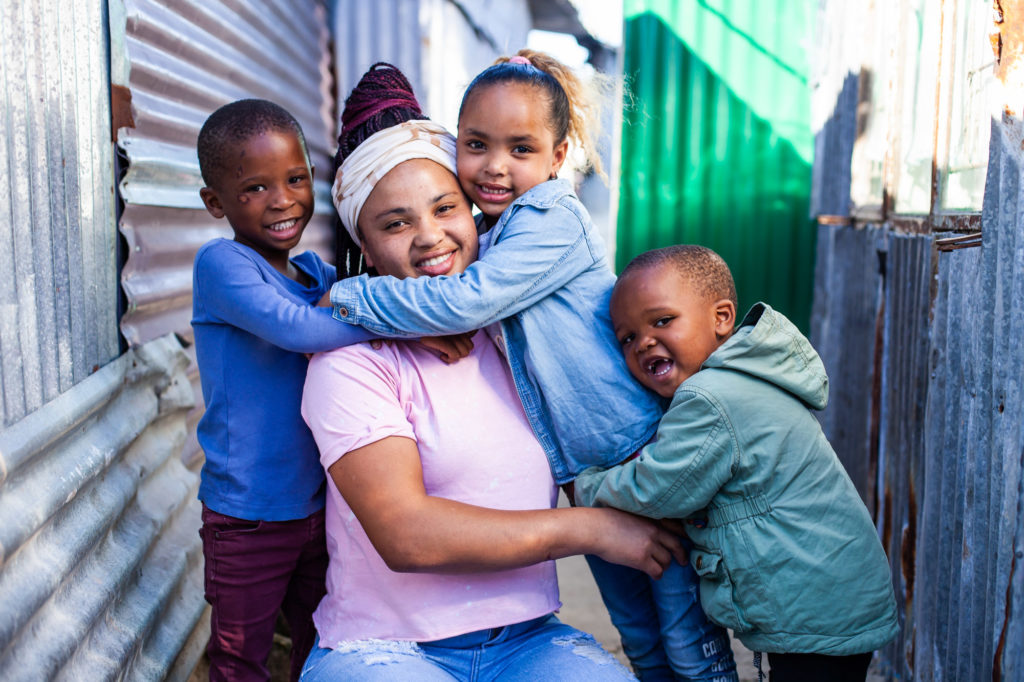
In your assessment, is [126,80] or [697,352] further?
[126,80]

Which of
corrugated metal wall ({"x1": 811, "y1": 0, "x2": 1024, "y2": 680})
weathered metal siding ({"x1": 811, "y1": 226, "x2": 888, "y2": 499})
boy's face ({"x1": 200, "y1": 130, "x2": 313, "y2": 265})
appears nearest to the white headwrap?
boy's face ({"x1": 200, "y1": 130, "x2": 313, "y2": 265})

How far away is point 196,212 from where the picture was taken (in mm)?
3225

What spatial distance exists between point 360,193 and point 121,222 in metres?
0.96

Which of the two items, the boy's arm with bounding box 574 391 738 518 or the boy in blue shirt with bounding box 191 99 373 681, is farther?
the boy in blue shirt with bounding box 191 99 373 681

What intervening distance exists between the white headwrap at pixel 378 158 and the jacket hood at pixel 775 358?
0.78 meters

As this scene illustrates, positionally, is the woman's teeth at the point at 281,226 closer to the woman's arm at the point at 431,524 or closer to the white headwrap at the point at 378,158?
the white headwrap at the point at 378,158

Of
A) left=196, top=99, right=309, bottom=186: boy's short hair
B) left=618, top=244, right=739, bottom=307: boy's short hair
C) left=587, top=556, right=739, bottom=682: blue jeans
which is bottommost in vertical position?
left=587, top=556, right=739, bottom=682: blue jeans

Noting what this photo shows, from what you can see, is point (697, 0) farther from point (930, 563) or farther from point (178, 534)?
point (178, 534)

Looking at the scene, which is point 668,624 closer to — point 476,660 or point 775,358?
point 476,660

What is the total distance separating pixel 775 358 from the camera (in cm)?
188

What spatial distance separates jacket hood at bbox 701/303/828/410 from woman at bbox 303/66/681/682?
16.1 inches

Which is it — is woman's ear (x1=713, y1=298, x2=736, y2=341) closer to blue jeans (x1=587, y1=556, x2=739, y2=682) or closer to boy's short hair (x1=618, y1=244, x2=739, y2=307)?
boy's short hair (x1=618, y1=244, x2=739, y2=307)

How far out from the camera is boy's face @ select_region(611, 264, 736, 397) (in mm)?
1911

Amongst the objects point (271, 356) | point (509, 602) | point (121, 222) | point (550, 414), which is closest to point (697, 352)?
point (550, 414)
